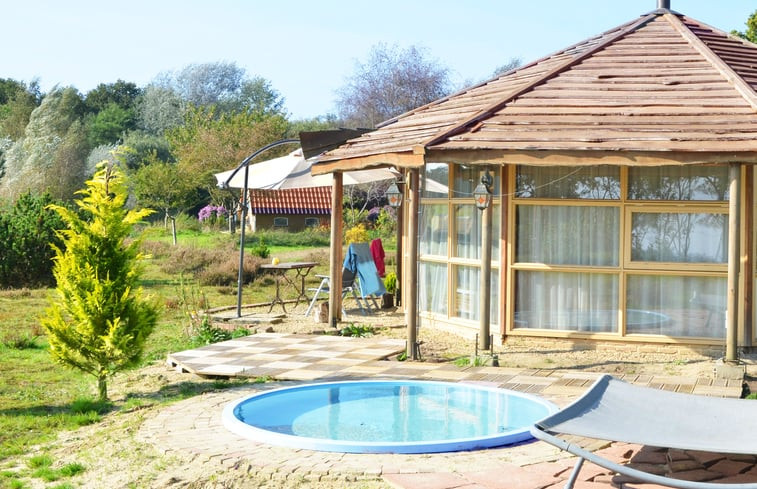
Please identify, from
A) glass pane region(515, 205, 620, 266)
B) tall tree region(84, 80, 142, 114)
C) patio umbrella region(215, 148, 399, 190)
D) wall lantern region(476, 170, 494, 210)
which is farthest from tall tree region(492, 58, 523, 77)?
wall lantern region(476, 170, 494, 210)

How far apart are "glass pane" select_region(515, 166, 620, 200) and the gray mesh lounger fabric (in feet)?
14.9

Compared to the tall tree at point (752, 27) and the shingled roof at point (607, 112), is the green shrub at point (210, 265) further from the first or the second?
the tall tree at point (752, 27)

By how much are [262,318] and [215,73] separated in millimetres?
69262

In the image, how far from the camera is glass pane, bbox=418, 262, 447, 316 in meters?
12.3

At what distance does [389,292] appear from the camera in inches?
619

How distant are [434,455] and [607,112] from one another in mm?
5798

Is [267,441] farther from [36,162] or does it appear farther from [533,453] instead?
[36,162]

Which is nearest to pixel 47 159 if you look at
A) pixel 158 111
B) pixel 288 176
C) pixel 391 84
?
pixel 391 84

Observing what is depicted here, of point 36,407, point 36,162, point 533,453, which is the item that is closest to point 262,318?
point 36,407

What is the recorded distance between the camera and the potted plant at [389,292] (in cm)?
1527

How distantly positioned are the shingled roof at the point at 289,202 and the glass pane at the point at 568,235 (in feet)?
93.8

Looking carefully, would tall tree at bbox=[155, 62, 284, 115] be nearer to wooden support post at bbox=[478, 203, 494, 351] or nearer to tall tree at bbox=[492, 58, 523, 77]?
tall tree at bbox=[492, 58, 523, 77]

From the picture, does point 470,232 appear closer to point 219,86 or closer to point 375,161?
point 375,161

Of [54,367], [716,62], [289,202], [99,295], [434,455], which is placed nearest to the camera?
[434,455]
